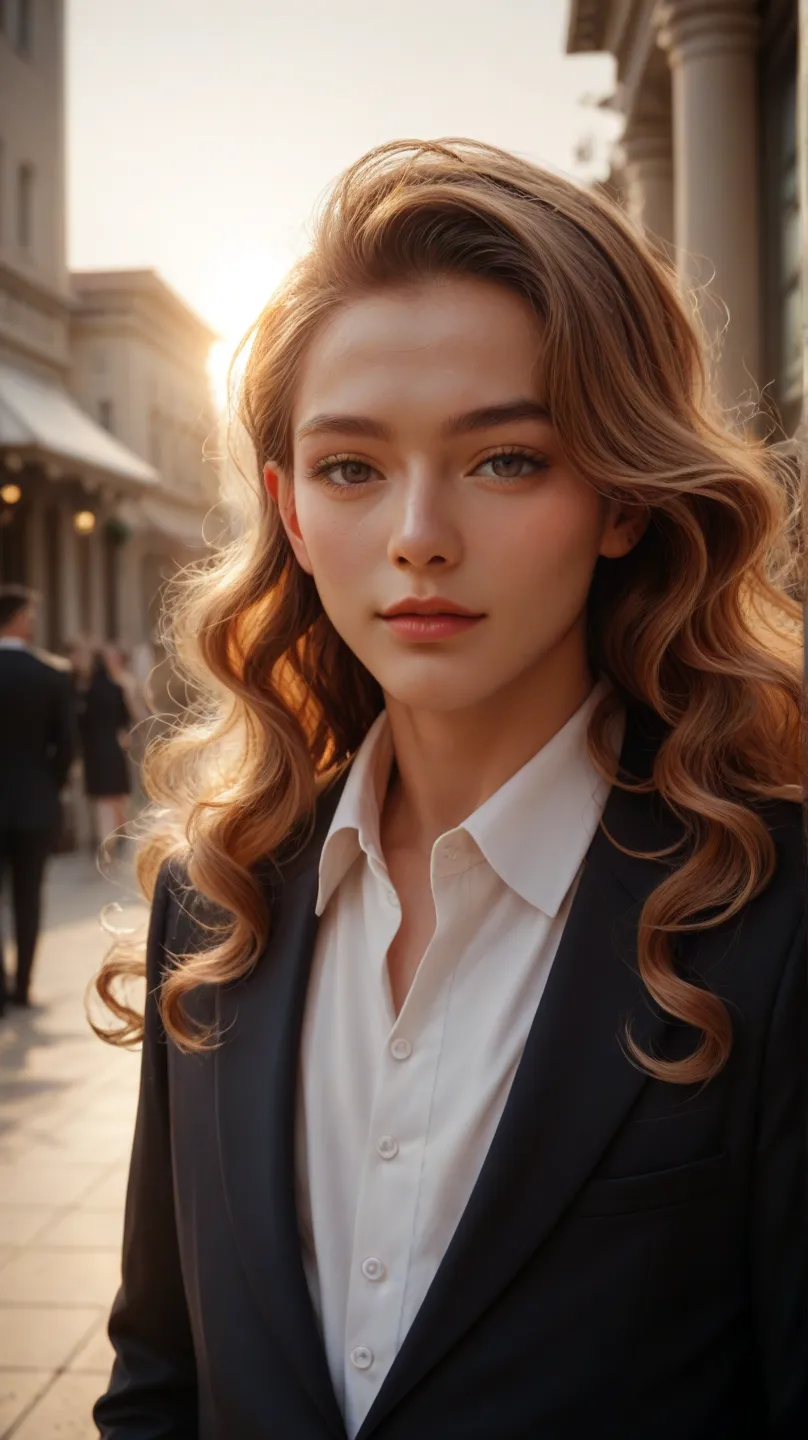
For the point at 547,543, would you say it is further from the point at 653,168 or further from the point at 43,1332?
the point at 653,168

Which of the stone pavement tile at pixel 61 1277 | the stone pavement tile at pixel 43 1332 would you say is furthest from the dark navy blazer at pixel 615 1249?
the stone pavement tile at pixel 61 1277

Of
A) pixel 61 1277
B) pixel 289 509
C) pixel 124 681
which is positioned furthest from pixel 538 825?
pixel 124 681

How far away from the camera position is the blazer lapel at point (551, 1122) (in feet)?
4.09

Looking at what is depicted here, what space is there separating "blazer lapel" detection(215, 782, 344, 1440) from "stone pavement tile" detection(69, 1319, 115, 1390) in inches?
96.1

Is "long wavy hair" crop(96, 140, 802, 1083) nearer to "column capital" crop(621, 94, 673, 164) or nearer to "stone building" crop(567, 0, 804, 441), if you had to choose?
"stone building" crop(567, 0, 804, 441)

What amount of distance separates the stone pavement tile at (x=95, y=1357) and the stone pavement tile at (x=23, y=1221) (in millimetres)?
728

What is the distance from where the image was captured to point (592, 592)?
163cm

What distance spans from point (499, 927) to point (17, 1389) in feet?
9.03

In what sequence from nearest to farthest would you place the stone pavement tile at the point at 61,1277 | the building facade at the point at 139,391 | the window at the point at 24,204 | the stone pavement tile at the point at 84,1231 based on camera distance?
the stone pavement tile at the point at 61,1277 < the stone pavement tile at the point at 84,1231 < the window at the point at 24,204 < the building facade at the point at 139,391

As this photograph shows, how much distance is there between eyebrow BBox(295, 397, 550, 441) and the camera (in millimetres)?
1313

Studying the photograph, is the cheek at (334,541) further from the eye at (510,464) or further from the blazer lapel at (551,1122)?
the blazer lapel at (551,1122)

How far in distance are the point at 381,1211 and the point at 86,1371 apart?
2.66 meters

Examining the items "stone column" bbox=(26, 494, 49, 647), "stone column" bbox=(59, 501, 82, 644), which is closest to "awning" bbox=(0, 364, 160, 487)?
"stone column" bbox=(26, 494, 49, 647)

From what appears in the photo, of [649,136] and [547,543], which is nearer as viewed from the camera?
[547,543]
